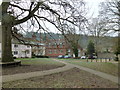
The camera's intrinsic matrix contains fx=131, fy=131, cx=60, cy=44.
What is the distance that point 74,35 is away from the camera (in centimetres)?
1173

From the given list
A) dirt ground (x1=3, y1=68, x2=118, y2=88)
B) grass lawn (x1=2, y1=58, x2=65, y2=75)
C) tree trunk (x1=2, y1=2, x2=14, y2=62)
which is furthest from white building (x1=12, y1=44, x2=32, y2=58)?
dirt ground (x1=3, y1=68, x2=118, y2=88)

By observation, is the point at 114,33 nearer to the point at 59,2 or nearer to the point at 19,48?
the point at 59,2

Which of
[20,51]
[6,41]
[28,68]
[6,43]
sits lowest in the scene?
[20,51]

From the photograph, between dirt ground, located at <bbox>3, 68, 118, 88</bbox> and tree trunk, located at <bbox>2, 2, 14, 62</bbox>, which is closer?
dirt ground, located at <bbox>3, 68, 118, 88</bbox>

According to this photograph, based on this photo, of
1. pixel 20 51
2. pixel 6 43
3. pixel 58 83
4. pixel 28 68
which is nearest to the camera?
pixel 58 83

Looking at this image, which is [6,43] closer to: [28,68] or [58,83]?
[28,68]

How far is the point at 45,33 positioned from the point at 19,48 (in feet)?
119

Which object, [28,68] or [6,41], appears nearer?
[28,68]

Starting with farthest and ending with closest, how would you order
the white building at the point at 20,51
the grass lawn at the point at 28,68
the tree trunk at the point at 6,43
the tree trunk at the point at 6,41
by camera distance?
the white building at the point at 20,51
the tree trunk at the point at 6,43
the tree trunk at the point at 6,41
the grass lawn at the point at 28,68

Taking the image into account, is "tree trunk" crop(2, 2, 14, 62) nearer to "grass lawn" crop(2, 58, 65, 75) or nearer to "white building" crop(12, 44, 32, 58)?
"grass lawn" crop(2, 58, 65, 75)

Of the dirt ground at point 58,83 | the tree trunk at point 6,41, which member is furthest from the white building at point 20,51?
the dirt ground at point 58,83

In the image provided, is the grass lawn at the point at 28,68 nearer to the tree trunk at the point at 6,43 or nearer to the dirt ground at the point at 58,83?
the tree trunk at the point at 6,43

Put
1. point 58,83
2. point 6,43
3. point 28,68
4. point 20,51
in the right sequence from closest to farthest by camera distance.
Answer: point 58,83, point 28,68, point 6,43, point 20,51

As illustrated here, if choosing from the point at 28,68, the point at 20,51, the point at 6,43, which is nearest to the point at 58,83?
the point at 28,68
